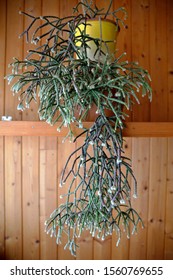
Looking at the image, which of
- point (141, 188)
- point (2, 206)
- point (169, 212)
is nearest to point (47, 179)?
point (2, 206)

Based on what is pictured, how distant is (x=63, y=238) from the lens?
1304 mm

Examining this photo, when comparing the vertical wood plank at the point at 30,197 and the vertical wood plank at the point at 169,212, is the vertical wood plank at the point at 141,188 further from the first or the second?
the vertical wood plank at the point at 30,197

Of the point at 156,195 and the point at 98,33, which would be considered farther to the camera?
the point at 156,195

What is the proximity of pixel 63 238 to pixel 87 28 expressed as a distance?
1165mm

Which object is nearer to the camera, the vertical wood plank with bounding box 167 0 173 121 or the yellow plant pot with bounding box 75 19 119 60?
the yellow plant pot with bounding box 75 19 119 60

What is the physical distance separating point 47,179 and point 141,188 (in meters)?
0.59

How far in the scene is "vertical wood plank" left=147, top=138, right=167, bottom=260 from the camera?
1333mm

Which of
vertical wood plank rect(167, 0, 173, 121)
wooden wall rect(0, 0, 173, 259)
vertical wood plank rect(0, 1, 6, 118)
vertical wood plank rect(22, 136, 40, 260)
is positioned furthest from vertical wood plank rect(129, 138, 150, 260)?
vertical wood plank rect(0, 1, 6, 118)

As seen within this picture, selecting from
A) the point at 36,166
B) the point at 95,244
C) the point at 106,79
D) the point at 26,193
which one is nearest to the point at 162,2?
the point at 106,79

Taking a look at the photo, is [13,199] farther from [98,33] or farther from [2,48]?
[98,33]

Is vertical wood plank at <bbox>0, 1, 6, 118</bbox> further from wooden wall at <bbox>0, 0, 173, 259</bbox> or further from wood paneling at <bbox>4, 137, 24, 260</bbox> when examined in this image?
wood paneling at <bbox>4, 137, 24, 260</bbox>

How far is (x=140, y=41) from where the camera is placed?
4.27 ft

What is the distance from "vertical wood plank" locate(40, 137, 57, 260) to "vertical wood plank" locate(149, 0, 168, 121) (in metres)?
0.66

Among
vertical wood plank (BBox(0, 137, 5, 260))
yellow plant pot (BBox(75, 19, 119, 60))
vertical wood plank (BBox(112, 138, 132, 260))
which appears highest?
yellow plant pot (BBox(75, 19, 119, 60))
